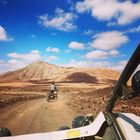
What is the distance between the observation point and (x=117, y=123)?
11.3 ft

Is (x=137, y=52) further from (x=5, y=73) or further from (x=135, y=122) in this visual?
(x=5, y=73)

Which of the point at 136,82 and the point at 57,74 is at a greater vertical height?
the point at 57,74

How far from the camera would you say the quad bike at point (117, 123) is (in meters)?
2.97

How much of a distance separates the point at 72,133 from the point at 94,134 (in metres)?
0.31

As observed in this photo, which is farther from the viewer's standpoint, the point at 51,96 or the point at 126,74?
the point at 51,96

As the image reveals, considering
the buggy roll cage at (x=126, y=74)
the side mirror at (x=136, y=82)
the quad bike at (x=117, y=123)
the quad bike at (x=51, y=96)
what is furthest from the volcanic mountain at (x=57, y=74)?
the side mirror at (x=136, y=82)

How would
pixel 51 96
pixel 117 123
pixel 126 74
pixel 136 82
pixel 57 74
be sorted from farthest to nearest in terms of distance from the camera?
pixel 57 74 < pixel 51 96 < pixel 117 123 < pixel 126 74 < pixel 136 82

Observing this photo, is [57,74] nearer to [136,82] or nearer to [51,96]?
[51,96]

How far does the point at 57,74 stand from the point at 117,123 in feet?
440

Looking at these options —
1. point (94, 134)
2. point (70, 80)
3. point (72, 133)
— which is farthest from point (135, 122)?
point (70, 80)

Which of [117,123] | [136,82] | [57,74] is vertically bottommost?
[117,123]

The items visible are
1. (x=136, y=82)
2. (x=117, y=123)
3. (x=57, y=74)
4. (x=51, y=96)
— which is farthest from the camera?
(x=57, y=74)

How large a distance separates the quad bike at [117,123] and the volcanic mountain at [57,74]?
111048 mm

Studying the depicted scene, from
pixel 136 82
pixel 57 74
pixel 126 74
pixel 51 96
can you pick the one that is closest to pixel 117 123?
pixel 126 74
